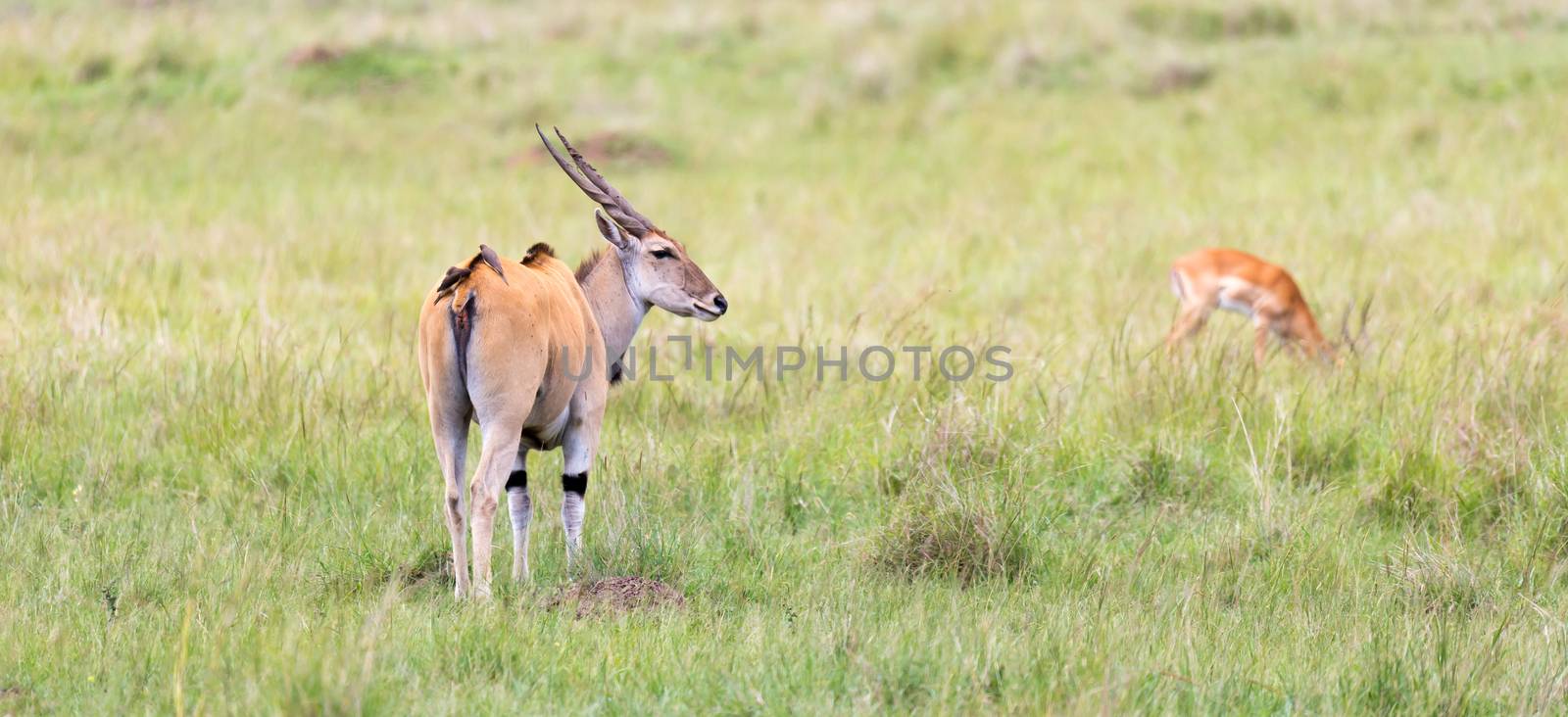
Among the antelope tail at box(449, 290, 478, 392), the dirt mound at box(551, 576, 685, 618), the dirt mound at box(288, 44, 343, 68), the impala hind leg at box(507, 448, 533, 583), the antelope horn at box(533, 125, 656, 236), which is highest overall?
the dirt mound at box(288, 44, 343, 68)

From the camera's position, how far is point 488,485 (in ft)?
17.2

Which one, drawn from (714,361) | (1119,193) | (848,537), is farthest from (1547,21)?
(848,537)

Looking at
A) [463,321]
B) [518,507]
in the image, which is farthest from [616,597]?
[463,321]

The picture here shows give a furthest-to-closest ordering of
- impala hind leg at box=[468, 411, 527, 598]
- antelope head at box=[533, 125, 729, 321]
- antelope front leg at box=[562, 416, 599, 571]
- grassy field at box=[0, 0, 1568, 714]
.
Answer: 1. antelope head at box=[533, 125, 729, 321]
2. antelope front leg at box=[562, 416, 599, 571]
3. impala hind leg at box=[468, 411, 527, 598]
4. grassy field at box=[0, 0, 1568, 714]

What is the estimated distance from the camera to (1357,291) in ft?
35.0

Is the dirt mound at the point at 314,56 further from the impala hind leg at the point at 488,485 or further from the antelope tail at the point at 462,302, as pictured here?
the impala hind leg at the point at 488,485

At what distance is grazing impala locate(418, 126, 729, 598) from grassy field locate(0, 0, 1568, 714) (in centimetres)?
28

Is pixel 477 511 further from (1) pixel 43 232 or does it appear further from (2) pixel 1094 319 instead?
(1) pixel 43 232

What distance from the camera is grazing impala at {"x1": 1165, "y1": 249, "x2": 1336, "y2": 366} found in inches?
360

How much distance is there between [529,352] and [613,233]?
1069mm

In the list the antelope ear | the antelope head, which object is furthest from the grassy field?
the antelope ear

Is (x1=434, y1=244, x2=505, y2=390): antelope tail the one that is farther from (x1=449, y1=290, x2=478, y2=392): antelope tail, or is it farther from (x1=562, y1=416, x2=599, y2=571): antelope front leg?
(x1=562, y1=416, x2=599, y2=571): antelope front leg

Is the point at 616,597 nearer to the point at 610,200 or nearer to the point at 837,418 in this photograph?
the point at 610,200

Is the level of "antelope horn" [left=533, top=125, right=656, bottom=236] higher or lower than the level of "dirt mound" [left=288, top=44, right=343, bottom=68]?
lower
